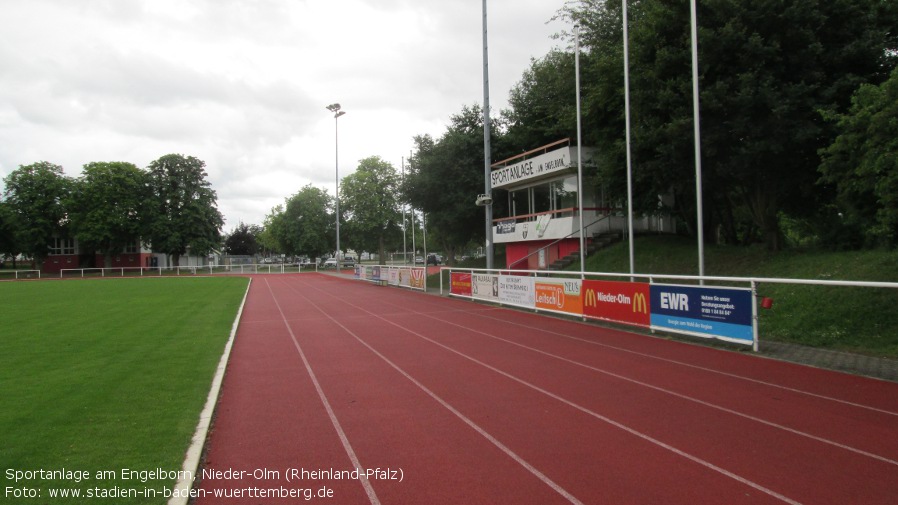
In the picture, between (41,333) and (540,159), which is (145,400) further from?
(540,159)

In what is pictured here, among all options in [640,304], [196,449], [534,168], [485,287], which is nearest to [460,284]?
[485,287]

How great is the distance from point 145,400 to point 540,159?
22.6m

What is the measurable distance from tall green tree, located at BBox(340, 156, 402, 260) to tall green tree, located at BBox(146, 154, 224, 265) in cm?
1637

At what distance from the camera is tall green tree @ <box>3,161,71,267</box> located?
57.1 metres

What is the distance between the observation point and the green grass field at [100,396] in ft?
15.4

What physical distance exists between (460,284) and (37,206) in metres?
57.7

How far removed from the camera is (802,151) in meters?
15.4

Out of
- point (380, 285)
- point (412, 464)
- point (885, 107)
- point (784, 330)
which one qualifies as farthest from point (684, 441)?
point (380, 285)

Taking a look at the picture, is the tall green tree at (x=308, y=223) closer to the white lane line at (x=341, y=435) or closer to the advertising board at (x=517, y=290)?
the advertising board at (x=517, y=290)

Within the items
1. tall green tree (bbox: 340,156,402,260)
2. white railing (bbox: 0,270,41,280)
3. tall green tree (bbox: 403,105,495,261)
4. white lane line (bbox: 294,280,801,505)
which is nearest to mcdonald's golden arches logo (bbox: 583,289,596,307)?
white lane line (bbox: 294,280,801,505)

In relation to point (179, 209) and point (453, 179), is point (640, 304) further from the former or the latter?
point (179, 209)

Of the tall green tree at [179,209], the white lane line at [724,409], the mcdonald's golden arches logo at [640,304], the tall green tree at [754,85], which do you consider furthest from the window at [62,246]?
the mcdonald's golden arches logo at [640,304]

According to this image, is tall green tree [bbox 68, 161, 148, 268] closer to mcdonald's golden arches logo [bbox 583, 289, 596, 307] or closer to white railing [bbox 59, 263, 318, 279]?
white railing [bbox 59, 263, 318, 279]

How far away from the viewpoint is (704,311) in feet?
35.5
